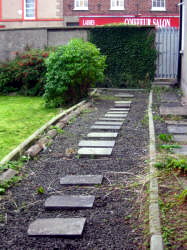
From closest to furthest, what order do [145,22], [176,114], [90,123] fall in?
[90,123], [176,114], [145,22]

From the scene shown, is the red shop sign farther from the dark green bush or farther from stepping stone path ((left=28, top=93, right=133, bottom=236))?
stepping stone path ((left=28, top=93, right=133, bottom=236))

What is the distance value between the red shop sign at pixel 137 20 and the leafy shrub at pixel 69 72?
19.4 metres

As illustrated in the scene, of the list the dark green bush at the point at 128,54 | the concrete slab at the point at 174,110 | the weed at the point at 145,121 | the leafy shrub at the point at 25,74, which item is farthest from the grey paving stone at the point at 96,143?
the dark green bush at the point at 128,54

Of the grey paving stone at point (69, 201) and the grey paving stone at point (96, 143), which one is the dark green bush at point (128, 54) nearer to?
the grey paving stone at point (96, 143)

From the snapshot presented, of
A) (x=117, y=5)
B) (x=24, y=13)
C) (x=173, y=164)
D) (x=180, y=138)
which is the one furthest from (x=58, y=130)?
(x=24, y=13)

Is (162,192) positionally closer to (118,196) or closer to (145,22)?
(118,196)

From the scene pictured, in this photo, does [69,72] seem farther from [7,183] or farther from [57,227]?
[57,227]

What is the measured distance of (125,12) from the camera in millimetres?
30922

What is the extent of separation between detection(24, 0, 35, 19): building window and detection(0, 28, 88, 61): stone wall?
1719cm

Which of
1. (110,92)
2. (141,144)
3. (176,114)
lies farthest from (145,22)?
(141,144)

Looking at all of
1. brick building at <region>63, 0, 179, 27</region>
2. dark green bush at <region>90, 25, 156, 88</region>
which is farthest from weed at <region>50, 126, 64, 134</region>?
brick building at <region>63, 0, 179, 27</region>

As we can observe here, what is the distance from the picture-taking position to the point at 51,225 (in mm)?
3770

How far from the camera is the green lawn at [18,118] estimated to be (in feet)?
24.0

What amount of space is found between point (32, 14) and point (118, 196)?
98.9 feet
